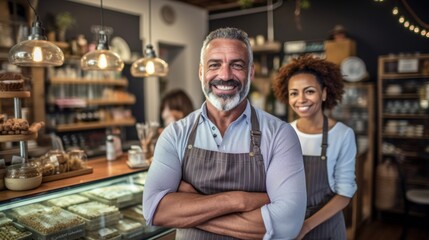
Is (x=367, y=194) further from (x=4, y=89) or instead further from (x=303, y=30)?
(x=4, y=89)

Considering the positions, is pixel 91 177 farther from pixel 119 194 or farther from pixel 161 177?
pixel 161 177

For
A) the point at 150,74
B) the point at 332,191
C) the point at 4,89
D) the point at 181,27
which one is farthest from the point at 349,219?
the point at 181,27

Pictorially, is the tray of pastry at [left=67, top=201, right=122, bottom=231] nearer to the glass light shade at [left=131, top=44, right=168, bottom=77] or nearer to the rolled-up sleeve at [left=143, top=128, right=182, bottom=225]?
the rolled-up sleeve at [left=143, top=128, right=182, bottom=225]

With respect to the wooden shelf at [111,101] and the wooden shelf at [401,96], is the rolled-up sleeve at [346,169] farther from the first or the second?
the wooden shelf at [111,101]

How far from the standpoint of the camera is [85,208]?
2.50 metres

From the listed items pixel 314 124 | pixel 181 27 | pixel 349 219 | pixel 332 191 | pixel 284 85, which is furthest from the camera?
pixel 181 27

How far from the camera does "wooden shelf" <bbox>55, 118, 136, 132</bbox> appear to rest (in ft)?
16.6

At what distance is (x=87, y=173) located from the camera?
249 cm

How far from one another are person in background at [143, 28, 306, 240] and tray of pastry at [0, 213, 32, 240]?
107 cm

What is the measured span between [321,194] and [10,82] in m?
1.99

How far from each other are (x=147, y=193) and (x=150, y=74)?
69.4 inches

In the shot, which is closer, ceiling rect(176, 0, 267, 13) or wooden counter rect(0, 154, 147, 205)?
wooden counter rect(0, 154, 147, 205)

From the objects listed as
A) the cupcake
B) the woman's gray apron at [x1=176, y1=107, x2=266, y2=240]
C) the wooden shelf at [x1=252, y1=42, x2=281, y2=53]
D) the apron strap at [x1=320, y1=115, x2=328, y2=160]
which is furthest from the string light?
the wooden shelf at [x1=252, y1=42, x2=281, y2=53]

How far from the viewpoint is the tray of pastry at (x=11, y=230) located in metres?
2.08
